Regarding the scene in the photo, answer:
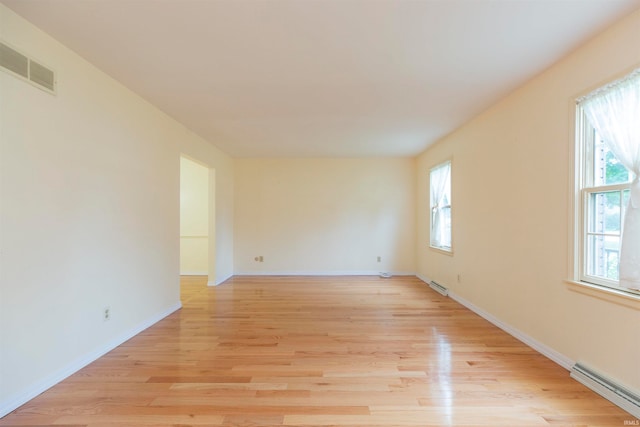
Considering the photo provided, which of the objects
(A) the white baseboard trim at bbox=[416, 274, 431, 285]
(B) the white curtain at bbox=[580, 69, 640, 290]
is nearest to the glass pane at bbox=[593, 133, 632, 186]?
(B) the white curtain at bbox=[580, 69, 640, 290]

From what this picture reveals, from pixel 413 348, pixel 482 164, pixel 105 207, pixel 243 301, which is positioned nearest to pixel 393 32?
pixel 482 164

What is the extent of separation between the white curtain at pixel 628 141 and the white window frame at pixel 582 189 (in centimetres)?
20


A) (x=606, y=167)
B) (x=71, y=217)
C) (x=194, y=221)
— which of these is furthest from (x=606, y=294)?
(x=194, y=221)

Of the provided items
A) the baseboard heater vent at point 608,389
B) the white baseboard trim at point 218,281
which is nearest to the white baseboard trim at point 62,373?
the white baseboard trim at point 218,281

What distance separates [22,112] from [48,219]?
0.73 metres

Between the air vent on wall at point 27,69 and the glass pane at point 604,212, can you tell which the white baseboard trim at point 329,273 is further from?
the air vent on wall at point 27,69

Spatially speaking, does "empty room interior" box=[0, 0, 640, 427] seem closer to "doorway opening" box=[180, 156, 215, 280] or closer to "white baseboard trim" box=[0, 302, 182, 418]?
"white baseboard trim" box=[0, 302, 182, 418]

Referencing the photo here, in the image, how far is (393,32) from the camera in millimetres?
2010

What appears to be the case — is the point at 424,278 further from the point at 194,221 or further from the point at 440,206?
the point at 194,221

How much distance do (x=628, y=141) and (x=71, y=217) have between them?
399cm

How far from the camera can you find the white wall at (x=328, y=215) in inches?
250

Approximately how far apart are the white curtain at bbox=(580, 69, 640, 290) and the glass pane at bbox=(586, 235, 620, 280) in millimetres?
198

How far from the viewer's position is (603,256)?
217cm

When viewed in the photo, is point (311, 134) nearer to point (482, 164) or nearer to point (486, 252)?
point (482, 164)
